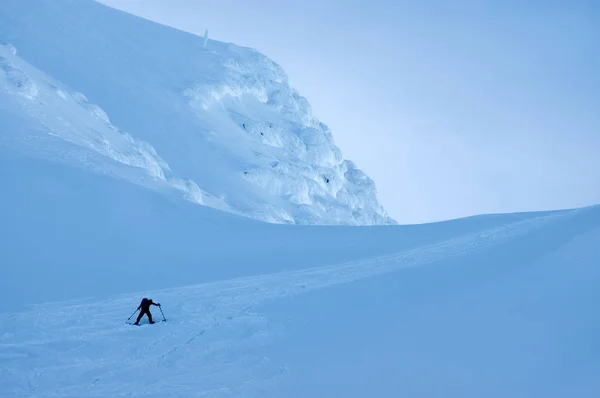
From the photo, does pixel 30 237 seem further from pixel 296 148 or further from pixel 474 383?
pixel 296 148

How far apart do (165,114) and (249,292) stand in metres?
51.2

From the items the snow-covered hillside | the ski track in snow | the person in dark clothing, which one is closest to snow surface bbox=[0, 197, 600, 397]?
the ski track in snow

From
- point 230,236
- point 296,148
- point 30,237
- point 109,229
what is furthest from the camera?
point 296,148

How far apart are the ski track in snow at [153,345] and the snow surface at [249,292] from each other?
2.4 inches

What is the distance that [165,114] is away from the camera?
6681 cm

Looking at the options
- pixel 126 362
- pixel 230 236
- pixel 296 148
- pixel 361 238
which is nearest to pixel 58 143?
pixel 230 236

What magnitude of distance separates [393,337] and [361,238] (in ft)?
50.7

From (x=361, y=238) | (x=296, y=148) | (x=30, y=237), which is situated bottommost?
(x=361, y=238)

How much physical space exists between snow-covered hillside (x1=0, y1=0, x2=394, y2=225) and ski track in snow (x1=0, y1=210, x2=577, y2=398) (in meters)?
16.8

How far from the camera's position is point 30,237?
2288 cm

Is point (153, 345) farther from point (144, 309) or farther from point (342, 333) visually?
point (342, 333)

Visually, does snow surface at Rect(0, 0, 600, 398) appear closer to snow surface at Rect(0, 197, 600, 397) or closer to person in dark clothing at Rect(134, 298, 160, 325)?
snow surface at Rect(0, 197, 600, 397)

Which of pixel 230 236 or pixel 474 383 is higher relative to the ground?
pixel 230 236

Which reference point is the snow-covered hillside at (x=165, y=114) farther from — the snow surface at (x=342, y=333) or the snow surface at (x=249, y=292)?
the snow surface at (x=342, y=333)
